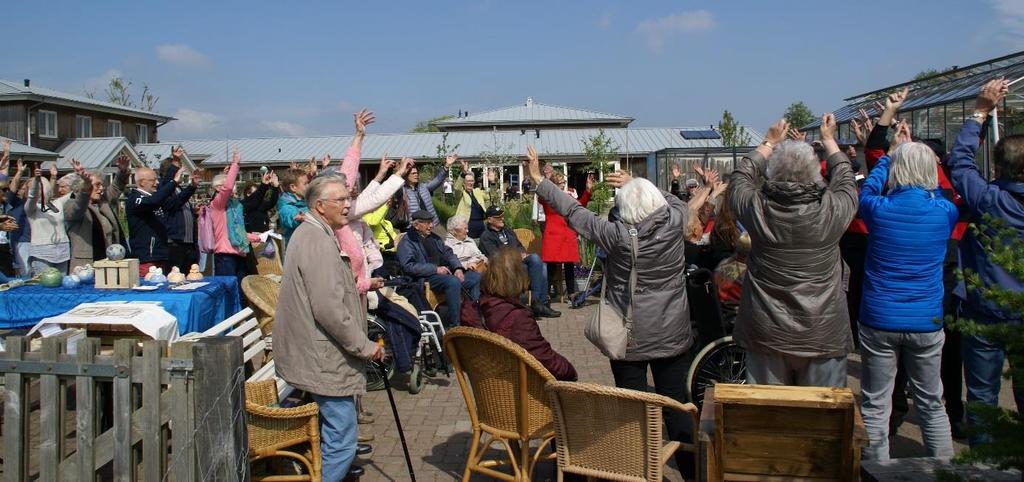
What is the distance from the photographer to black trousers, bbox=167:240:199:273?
8.16 metres

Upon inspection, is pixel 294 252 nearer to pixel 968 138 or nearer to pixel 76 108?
pixel 968 138

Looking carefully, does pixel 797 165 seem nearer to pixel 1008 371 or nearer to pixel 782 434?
pixel 782 434

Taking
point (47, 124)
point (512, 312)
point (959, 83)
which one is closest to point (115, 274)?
point (512, 312)

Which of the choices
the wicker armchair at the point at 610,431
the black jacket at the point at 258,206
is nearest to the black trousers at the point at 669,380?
the wicker armchair at the point at 610,431

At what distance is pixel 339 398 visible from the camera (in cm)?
406

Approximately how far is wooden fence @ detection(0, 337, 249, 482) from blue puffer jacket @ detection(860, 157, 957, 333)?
3.24 meters

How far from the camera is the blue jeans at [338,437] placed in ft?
13.4

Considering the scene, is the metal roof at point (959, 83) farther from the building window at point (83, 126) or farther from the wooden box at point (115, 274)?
the building window at point (83, 126)

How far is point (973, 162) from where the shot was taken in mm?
4562

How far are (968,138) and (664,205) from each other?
6.13 ft

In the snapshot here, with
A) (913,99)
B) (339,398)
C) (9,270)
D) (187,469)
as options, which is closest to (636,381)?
(339,398)

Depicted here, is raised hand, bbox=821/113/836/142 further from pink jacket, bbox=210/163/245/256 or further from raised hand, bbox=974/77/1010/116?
pink jacket, bbox=210/163/245/256

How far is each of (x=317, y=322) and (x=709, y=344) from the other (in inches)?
105

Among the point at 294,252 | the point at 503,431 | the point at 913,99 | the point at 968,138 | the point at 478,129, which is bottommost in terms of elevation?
the point at 503,431
